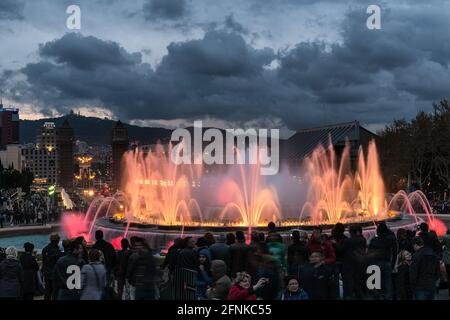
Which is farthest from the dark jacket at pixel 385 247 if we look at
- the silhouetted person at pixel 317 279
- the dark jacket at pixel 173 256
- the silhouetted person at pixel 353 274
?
the dark jacket at pixel 173 256

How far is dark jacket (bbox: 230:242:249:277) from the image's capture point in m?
10.1

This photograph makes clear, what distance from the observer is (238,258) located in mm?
10094

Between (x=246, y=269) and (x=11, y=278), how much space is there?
418 cm

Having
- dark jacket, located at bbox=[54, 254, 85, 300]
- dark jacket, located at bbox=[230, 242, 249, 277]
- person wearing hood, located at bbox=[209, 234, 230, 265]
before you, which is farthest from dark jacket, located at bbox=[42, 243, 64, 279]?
dark jacket, located at bbox=[230, 242, 249, 277]

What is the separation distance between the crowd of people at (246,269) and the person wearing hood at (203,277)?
18 millimetres

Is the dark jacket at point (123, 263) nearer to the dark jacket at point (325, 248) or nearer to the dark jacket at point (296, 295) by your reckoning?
the dark jacket at point (325, 248)

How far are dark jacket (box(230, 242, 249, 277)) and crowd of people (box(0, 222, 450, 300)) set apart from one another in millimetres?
19

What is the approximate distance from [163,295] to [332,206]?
2437 cm

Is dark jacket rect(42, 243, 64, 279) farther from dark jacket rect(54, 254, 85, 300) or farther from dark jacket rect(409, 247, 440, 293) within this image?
dark jacket rect(409, 247, 440, 293)

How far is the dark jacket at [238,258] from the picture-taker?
33.1ft

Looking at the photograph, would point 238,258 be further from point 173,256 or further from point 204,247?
point 173,256

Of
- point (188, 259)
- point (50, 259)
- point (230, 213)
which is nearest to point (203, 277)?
point (188, 259)
